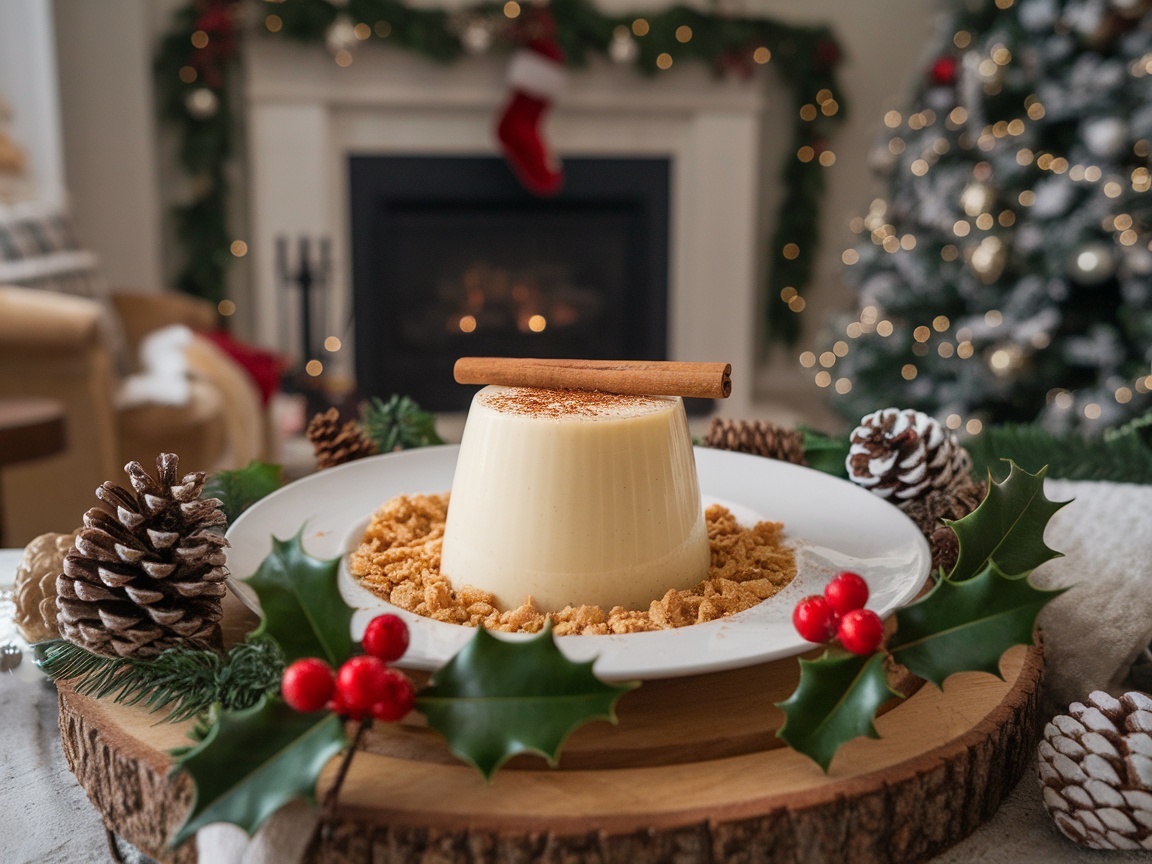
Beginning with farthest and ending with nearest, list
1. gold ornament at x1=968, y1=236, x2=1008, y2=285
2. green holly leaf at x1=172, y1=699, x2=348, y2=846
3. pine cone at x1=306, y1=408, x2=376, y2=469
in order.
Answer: gold ornament at x1=968, y1=236, x2=1008, y2=285 < pine cone at x1=306, y1=408, x2=376, y2=469 < green holly leaf at x1=172, y1=699, x2=348, y2=846

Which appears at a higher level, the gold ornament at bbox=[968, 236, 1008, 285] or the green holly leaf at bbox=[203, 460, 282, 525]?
the gold ornament at bbox=[968, 236, 1008, 285]

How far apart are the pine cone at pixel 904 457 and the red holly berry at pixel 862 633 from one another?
372 mm

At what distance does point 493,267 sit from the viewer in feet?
13.2

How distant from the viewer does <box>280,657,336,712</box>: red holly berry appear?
0.53 metres

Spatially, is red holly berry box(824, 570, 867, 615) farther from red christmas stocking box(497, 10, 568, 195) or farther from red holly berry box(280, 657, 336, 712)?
red christmas stocking box(497, 10, 568, 195)

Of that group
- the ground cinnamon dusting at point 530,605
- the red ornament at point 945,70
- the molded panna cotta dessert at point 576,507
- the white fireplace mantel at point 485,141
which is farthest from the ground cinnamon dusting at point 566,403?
A: the white fireplace mantel at point 485,141

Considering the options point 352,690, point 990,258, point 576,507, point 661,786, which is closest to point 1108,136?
point 990,258

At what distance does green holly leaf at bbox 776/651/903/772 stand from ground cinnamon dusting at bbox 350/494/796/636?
14cm

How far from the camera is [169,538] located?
66 centimetres

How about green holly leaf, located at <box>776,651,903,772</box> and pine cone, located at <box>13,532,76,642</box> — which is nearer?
green holly leaf, located at <box>776,651,903,772</box>

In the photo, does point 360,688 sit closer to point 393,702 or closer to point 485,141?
point 393,702


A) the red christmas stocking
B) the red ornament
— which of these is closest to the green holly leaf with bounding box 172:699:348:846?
the red ornament

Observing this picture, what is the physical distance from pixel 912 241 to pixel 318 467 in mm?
2308

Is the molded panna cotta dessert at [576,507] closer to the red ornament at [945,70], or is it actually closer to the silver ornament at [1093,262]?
the silver ornament at [1093,262]
